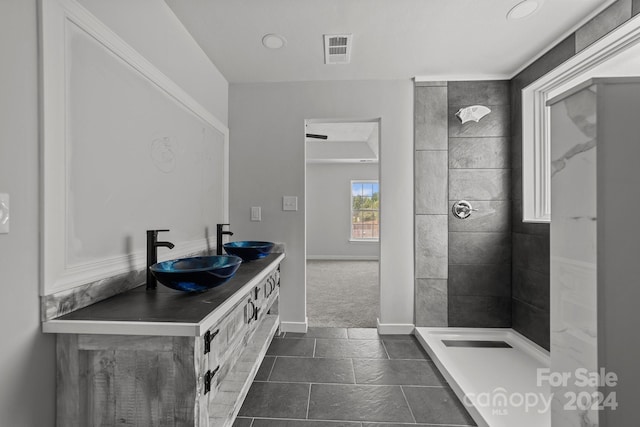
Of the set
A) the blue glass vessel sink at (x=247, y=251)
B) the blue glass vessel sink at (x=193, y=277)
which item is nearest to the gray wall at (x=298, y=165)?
the blue glass vessel sink at (x=247, y=251)

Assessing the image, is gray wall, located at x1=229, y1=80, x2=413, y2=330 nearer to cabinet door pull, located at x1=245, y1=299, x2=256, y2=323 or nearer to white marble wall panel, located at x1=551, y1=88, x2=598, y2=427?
cabinet door pull, located at x1=245, y1=299, x2=256, y2=323

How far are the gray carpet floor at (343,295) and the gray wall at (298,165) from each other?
0.47 meters

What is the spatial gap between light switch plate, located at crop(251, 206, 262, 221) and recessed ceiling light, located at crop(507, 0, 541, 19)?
243cm

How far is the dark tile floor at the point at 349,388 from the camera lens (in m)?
1.70

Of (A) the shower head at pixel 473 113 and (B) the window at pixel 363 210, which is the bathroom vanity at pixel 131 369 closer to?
(A) the shower head at pixel 473 113

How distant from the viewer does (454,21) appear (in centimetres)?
202

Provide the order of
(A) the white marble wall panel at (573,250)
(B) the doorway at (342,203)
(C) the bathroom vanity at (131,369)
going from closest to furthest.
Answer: (A) the white marble wall panel at (573,250)
(C) the bathroom vanity at (131,369)
(B) the doorway at (342,203)

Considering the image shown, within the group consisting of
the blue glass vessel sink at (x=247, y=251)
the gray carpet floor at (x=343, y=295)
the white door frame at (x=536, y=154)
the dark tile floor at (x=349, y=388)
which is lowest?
the gray carpet floor at (x=343, y=295)

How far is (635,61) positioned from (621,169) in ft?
5.92

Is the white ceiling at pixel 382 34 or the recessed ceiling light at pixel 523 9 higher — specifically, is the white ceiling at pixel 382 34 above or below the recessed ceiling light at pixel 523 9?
above

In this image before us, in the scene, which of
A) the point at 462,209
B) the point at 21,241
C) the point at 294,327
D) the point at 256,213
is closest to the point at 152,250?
the point at 21,241

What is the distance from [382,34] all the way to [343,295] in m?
3.27

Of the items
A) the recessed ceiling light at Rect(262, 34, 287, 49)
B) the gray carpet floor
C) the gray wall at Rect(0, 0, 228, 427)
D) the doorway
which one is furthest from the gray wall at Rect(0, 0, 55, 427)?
the doorway

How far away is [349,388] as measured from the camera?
1.99 meters
